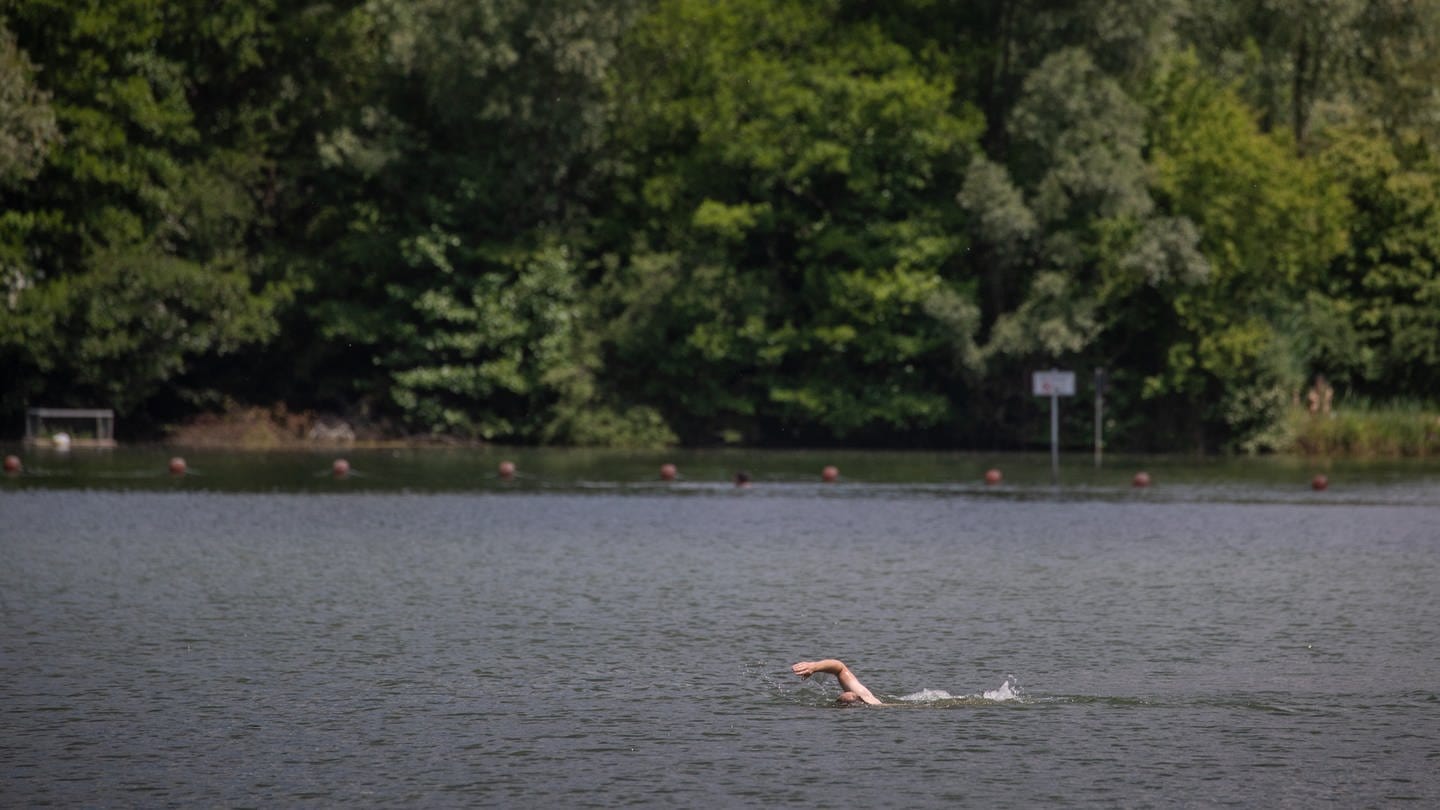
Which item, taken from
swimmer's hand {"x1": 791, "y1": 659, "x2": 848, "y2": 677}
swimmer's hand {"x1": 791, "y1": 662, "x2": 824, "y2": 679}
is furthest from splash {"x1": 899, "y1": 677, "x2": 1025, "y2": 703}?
swimmer's hand {"x1": 791, "y1": 662, "x2": 824, "y2": 679}

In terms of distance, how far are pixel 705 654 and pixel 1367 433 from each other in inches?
2067

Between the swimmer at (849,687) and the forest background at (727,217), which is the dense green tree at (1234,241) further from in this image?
the swimmer at (849,687)

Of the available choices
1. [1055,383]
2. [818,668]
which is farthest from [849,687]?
[1055,383]

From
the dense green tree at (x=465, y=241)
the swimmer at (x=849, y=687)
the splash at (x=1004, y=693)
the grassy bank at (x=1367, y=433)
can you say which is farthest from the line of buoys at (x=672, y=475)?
the swimmer at (x=849, y=687)

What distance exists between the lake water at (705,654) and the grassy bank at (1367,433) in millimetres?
26572

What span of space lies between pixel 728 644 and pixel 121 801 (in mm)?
9512

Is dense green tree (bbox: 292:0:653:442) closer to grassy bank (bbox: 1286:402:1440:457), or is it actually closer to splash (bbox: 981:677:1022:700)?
grassy bank (bbox: 1286:402:1440:457)

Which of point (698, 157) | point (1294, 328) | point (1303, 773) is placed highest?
point (698, 157)

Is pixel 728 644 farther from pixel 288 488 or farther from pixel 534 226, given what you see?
pixel 534 226

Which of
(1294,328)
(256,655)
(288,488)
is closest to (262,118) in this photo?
(288,488)

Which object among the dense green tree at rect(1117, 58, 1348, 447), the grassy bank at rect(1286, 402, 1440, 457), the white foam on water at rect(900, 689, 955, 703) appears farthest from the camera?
the grassy bank at rect(1286, 402, 1440, 457)

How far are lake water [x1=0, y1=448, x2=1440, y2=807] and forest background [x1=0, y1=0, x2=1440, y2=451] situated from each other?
2477cm

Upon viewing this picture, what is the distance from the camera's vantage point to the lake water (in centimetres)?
1634

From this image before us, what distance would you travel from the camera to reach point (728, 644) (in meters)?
23.5
